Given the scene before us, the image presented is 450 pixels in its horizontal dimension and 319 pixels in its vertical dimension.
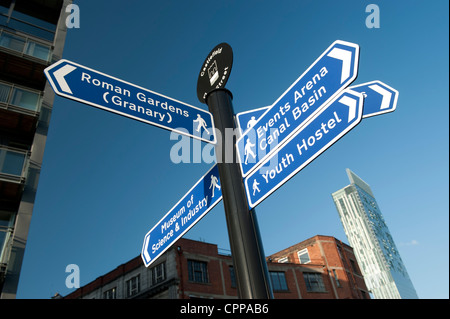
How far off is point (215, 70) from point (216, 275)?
3016cm

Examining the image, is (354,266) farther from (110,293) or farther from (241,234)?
(241,234)

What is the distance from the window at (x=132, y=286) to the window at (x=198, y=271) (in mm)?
5757

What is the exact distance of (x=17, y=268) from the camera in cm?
1205

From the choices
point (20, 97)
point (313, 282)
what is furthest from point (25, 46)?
point (313, 282)

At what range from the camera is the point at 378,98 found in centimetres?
267

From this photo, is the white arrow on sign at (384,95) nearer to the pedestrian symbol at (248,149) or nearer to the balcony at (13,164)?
the pedestrian symbol at (248,149)

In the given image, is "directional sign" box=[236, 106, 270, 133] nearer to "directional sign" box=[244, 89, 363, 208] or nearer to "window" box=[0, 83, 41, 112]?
"directional sign" box=[244, 89, 363, 208]

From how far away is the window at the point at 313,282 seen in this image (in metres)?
38.4
